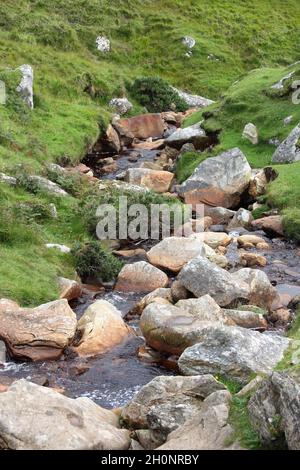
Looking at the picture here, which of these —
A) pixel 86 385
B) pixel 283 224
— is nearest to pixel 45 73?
pixel 283 224

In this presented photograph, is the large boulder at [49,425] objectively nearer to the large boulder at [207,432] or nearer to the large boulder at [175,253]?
the large boulder at [207,432]

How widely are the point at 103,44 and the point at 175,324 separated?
43.1 m

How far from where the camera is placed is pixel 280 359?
40.9 feet

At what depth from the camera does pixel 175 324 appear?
15.1m

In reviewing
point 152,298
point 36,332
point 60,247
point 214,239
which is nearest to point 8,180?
point 60,247

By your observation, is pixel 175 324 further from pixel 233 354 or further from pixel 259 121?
pixel 259 121

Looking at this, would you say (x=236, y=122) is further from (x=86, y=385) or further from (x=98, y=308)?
(x=86, y=385)

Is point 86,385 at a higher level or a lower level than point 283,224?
lower

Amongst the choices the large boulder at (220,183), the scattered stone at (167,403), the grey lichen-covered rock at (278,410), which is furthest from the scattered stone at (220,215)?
the grey lichen-covered rock at (278,410)

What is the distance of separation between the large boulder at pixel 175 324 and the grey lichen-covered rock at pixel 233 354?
150cm

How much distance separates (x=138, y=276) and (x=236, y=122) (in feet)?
59.5

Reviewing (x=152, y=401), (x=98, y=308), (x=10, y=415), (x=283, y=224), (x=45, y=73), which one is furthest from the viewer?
(x=45, y=73)

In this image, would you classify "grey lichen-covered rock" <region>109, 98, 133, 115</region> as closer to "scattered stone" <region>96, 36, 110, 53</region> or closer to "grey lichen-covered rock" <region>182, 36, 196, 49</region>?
"scattered stone" <region>96, 36, 110, 53</region>

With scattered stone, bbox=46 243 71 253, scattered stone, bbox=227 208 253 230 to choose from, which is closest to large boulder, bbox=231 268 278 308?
scattered stone, bbox=46 243 71 253
